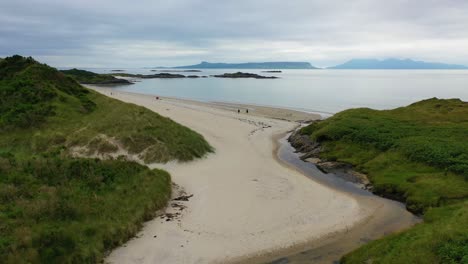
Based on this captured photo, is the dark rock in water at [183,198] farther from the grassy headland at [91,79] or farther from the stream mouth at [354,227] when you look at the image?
the grassy headland at [91,79]

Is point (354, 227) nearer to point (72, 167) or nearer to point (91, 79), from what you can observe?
point (72, 167)

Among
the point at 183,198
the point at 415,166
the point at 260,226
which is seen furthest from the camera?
the point at 415,166

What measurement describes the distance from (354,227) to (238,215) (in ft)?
23.6

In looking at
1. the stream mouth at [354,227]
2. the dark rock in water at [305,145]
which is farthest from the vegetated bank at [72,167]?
the dark rock in water at [305,145]

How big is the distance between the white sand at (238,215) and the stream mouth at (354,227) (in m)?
0.76

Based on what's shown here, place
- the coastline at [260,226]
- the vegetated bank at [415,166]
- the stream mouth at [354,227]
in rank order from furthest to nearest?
the stream mouth at [354,227] → the coastline at [260,226] → the vegetated bank at [415,166]

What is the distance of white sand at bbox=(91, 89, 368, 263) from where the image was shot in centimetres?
1844

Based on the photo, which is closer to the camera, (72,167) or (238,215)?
(238,215)

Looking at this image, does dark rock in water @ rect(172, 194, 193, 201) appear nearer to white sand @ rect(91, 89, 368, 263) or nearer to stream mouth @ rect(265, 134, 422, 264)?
white sand @ rect(91, 89, 368, 263)

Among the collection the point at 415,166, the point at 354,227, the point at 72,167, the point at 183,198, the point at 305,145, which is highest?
the point at 72,167

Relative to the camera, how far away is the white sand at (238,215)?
18.4 metres

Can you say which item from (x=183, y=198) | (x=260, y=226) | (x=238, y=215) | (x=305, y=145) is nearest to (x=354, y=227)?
(x=260, y=226)

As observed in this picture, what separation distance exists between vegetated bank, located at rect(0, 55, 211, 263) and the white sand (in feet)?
5.33

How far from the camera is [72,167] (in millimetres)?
24578
